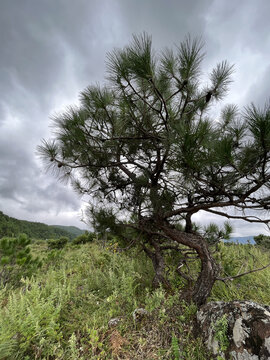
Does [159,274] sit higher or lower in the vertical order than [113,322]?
higher

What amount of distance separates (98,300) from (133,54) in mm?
3072

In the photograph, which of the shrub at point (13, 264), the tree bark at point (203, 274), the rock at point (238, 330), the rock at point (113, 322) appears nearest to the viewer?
the rock at point (238, 330)


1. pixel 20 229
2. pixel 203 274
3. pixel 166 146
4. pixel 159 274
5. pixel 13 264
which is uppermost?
pixel 166 146

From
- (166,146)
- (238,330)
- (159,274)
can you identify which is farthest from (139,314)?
(166,146)

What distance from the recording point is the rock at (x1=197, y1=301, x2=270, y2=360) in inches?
51.4

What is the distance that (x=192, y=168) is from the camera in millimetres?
1802

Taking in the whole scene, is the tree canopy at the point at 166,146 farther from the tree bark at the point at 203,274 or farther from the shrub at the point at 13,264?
the shrub at the point at 13,264

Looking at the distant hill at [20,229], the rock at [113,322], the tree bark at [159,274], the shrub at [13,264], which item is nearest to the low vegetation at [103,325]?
the rock at [113,322]

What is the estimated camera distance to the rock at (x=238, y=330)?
131cm

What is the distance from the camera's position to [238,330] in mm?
1438

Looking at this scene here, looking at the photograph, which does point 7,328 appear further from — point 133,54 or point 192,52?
point 192,52

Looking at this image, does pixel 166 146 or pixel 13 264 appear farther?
pixel 13 264

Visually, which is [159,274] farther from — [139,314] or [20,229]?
[20,229]

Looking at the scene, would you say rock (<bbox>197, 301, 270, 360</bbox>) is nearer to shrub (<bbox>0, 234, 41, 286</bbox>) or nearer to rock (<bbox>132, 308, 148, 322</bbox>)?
rock (<bbox>132, 308, 148, 322</bbox>)
